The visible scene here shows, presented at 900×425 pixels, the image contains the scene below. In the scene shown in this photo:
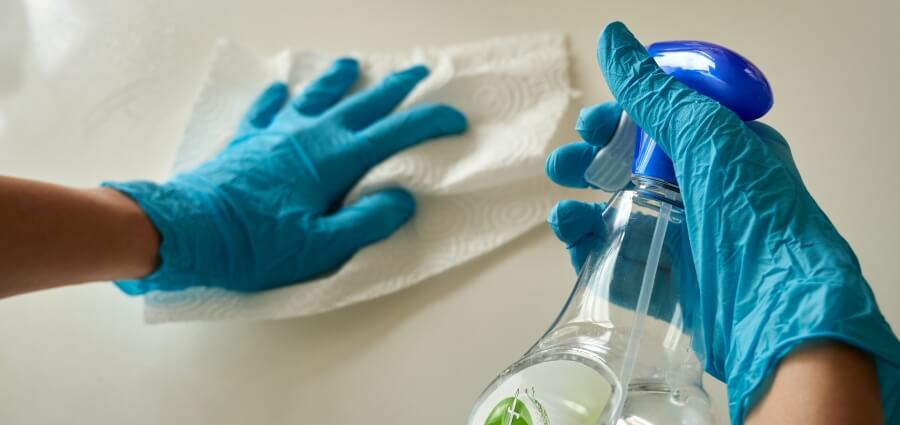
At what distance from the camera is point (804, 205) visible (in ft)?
1.66

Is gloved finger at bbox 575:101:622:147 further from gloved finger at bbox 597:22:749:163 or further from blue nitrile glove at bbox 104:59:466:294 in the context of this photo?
blue nitrile glove at bbox 104:59:466:294

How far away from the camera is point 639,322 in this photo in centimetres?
54

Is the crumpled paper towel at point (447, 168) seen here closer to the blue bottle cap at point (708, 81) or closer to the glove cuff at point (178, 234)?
the glove cuff at point (178, 234)

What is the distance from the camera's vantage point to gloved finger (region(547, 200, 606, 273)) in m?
0.67

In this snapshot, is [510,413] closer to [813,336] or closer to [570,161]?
[813,336]

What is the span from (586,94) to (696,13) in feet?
0.59

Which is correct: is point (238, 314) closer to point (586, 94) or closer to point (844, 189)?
point (586, 94)

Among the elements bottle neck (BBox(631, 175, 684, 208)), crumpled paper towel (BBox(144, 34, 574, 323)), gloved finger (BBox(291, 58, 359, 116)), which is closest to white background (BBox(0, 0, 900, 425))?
crumpled paper towel (BBox(144, 34, 574, 323))

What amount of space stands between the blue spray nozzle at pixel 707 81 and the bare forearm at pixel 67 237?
55 centimetres

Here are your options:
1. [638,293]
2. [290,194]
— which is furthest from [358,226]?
[638,293]

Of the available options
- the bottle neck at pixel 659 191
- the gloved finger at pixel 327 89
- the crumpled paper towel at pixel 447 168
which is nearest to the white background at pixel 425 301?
the crumpled paper towel at pixel 447 168

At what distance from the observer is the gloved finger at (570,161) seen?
0.72 meters

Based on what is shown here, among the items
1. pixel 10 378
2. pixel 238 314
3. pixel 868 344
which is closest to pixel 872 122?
pixel 868 344

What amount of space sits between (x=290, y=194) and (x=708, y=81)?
555mm
